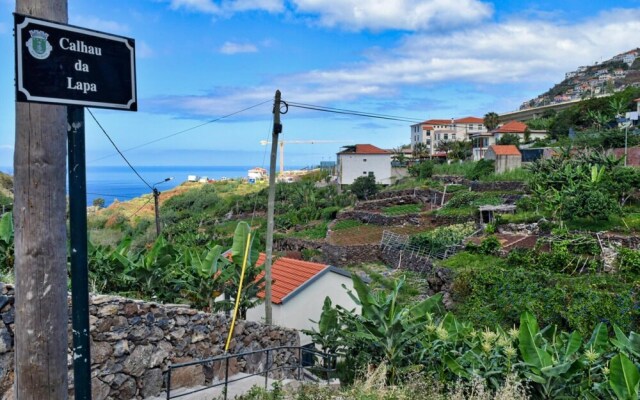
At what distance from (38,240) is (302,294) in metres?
11.7

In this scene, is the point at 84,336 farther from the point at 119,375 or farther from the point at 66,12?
the point at 119,375

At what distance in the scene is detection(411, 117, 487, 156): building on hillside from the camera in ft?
298

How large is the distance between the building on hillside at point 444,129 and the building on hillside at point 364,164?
3229 cm

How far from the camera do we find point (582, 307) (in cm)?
1409

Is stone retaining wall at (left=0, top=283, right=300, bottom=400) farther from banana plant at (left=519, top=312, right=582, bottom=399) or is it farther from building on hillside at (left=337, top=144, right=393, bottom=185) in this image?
building on hillside at (left=337, top=144, right=393, bottom=185)

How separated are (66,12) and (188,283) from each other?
7489 millimetres

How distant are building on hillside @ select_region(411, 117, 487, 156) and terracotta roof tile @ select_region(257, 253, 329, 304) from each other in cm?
7716

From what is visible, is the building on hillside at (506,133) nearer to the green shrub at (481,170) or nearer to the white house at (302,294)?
the green shrub at (481,170)

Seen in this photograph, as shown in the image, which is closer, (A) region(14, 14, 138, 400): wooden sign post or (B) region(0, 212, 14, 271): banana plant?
(A) region(14, 14, 138, 400): wooden sign post

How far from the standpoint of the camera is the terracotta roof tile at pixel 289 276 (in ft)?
45.4

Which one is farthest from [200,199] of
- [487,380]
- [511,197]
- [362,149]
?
[487,380]

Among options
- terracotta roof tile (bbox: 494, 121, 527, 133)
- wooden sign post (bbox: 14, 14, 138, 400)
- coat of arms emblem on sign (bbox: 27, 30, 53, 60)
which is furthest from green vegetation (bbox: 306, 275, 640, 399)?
terracotta roof tile (bbox: 494, 121, 527, 133)

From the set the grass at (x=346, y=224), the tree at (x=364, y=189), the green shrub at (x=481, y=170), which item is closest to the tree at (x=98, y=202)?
the tree at (x=364, y=189)

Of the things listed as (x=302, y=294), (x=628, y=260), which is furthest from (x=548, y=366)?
(x=628, y=260)
